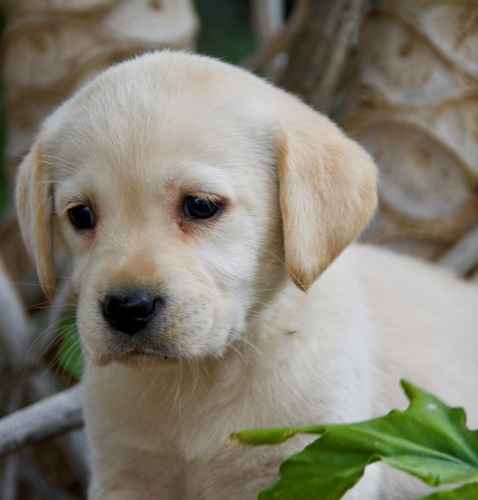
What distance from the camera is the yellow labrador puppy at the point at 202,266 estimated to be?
81.8 inches

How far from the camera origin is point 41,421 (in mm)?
2686

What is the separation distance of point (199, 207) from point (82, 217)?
0.39m

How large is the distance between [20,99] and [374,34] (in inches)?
81.1

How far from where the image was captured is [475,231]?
3838 mm

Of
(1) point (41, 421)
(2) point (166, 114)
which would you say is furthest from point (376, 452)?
(1) point (41, 421)

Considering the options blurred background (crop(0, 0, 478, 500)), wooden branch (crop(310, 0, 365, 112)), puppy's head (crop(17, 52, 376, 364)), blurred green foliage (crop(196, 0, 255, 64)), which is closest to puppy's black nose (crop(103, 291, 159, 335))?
puppy's head (crop(17, 52, 376, 364))

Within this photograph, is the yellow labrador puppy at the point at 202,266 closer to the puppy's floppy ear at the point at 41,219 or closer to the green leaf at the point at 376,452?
the puppy's floppy ear at the point at 41,219

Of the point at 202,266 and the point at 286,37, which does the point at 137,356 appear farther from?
the point at 286,37

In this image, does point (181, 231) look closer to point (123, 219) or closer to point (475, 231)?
point (123, 219)

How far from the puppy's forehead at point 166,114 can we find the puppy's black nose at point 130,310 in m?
0.40

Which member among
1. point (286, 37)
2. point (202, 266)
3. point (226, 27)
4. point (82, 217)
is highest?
point (202, 266)

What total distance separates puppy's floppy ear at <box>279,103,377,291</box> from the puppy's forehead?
126 mm

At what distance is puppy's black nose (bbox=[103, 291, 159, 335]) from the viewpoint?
1962 millimetres

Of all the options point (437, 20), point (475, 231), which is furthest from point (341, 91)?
point (475, 231)
